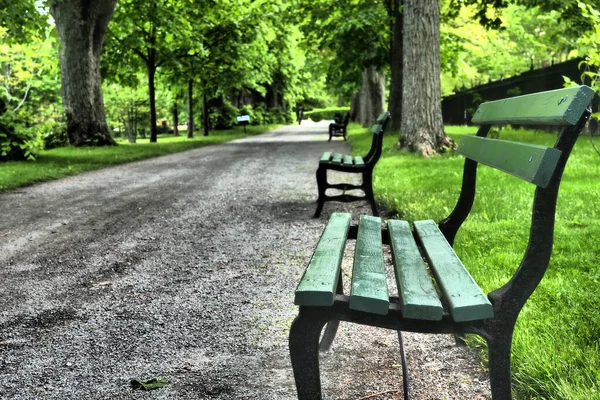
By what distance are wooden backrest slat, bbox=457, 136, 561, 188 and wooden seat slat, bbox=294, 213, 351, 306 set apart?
2.35ft

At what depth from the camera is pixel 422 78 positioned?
11.7m

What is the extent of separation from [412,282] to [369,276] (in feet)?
0.49

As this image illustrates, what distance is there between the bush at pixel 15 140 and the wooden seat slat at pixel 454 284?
11766mm

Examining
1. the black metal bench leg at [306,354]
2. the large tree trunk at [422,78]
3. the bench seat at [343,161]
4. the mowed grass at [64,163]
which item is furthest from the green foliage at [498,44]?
the black metal bench leg at [306,354]

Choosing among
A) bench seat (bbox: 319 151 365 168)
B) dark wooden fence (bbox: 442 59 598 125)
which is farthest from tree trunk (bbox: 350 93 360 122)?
bench seat (bbox: 319 151 365 168)

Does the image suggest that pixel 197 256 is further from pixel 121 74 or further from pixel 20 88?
pixel 20 88

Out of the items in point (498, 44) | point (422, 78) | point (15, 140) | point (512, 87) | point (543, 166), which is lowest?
point (15, 140)

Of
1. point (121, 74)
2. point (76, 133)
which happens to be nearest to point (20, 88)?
point (121, 74)

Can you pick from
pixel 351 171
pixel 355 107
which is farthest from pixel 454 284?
pixel 355 107

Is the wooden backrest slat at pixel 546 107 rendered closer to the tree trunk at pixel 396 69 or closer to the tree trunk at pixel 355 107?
the tree trunk at pixel 396 69

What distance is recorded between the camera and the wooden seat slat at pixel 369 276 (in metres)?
1.85

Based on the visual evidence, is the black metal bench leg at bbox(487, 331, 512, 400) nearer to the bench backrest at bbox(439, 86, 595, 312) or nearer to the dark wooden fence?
the bench backrest at bbox(439, 86, 595, 312)

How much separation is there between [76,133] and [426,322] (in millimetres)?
16587

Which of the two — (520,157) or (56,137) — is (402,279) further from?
(56,137)
